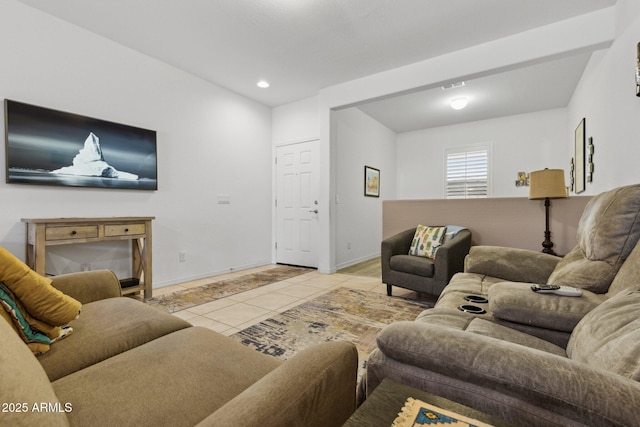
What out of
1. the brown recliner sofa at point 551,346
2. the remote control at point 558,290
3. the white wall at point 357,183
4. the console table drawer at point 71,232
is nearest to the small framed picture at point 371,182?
the white wall at point 357,183

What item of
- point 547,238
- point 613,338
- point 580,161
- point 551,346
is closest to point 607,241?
point 551,346

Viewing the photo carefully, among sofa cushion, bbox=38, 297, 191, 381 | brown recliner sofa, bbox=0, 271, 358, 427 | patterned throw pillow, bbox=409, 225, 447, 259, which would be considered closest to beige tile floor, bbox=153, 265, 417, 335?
patterned throw pillow, bbox=409, 225, 447, 259

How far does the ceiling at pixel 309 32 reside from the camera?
2.56 m

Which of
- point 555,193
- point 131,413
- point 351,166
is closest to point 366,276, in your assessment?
point 351,166

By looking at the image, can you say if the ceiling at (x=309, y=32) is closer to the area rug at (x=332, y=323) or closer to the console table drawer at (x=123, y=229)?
the console table drawer at (x=123, y=229)

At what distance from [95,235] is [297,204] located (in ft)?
9.22

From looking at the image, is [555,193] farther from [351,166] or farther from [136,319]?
Answer: [136,319]

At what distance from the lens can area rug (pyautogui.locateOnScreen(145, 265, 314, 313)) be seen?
2.91 metres

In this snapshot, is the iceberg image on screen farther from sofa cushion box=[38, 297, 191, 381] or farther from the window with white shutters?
the window with white shutters

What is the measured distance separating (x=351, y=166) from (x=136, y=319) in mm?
4202

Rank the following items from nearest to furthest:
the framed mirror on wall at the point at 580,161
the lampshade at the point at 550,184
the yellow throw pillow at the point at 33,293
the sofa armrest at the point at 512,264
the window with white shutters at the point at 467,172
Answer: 1. the yellow throw pillow at the point at 33,293
2. the sofa armrest at the point at 512,264
3. the lampshade at the point at 550,184
4. the framed mirror on wall at the point at 580,161
5. the window with white shutters at the point at 467,172

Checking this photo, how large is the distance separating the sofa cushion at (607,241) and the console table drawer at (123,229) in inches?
134

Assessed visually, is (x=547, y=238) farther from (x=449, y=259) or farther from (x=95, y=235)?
(x=95, y=235)

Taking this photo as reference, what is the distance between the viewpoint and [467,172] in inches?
239
